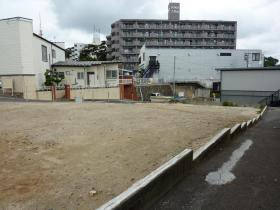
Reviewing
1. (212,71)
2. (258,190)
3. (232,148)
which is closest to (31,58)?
(232,148)

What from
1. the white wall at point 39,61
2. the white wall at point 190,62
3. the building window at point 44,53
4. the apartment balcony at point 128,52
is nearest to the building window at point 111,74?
the white wall at point 39,61

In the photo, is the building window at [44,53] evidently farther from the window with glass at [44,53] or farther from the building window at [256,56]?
the building window at [256,56]

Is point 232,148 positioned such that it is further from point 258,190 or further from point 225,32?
point 225,32

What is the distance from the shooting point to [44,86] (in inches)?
1067

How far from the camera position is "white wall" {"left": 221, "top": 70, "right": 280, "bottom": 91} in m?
26.9

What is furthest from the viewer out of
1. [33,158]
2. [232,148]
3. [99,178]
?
Answer: [232,148]

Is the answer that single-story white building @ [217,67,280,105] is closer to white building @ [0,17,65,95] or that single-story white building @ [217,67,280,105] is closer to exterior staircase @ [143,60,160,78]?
white building @ [0,17,65,95]

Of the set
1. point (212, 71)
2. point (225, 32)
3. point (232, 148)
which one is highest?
point (225, 32)

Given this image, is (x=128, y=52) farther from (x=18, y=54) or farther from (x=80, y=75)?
(x=18, y=54)

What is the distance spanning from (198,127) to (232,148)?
2.21 metres

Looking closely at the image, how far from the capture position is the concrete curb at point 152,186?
292cm

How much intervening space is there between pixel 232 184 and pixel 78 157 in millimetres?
2685

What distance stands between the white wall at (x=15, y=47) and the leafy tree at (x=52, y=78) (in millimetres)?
2275

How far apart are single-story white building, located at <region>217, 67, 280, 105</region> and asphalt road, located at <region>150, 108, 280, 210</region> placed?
76.8 ft
